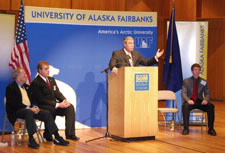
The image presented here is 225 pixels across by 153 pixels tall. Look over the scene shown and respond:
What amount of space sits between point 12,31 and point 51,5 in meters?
3.35

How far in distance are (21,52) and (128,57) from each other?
1687 millimetres

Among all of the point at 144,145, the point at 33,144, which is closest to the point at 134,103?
the point at 144,145

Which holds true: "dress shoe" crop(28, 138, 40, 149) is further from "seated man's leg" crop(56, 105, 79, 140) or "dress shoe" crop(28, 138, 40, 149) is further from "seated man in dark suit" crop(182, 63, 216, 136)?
"seated man in dark suit" crop(182, 63, 216, 136)

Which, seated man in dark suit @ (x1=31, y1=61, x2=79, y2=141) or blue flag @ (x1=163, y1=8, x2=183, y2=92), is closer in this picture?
seated man in dark suit @ (x1=31, y1=61, x2=79, y2=141)

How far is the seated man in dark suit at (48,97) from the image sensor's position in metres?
6.54

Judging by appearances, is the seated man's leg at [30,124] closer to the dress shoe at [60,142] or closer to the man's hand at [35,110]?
the man's hand at [35,110]

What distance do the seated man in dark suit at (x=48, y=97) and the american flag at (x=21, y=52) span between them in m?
0.47

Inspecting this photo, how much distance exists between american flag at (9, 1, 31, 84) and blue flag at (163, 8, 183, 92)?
2.70m

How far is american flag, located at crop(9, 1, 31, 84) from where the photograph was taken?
22.7 ft

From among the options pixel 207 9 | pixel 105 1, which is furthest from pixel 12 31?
pixel 207 9

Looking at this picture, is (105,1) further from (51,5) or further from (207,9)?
(207,9)

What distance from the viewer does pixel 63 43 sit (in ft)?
25.0

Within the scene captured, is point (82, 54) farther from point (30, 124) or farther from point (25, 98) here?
point (30, 124)

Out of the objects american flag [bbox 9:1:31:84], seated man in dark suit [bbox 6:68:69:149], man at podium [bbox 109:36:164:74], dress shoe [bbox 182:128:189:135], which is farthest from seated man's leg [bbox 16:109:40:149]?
dress shoe [bbox 182:128:189:135]
